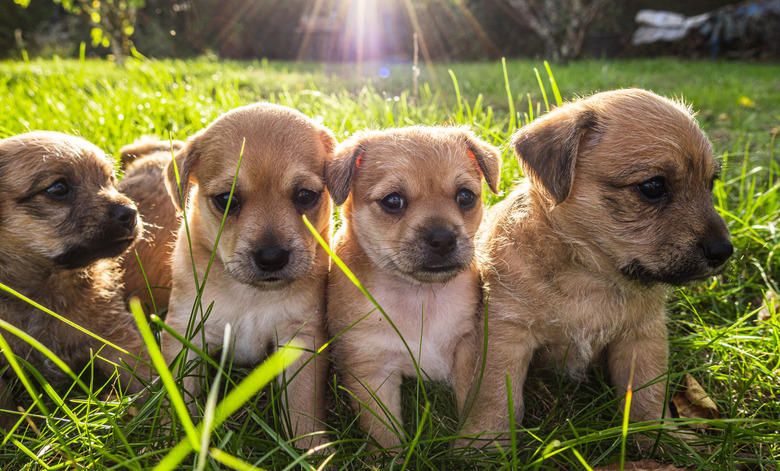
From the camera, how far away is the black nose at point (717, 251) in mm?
2357

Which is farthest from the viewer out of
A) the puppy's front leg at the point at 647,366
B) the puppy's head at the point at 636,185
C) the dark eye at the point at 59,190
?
the dark eye at the point at 59,190

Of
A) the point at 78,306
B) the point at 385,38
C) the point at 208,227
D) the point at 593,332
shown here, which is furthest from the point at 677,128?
the point at 385,38

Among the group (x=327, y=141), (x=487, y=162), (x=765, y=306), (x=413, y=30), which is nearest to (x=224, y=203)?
(x=327, y=141)

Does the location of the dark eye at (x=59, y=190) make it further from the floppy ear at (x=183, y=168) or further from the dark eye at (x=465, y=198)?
the dark eye at (x=465, y=198)

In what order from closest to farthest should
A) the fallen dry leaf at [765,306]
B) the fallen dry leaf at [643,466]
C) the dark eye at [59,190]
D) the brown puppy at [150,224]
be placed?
1. the fallen dry leaf at [643,466]
2. the dark eye at [59,190]
3. the fallen dry leaf at [765,306]
4. the brown puppy at [150,224]

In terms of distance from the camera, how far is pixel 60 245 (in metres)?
2.83

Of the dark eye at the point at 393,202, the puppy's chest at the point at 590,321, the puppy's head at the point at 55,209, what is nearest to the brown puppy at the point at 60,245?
the puppy's head at the point at 55,209

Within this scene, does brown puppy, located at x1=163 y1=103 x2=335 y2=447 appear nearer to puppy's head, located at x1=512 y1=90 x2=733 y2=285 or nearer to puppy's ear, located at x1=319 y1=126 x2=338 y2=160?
puppy's ear, located at x1=319 y1=126 x2=338 y2=160

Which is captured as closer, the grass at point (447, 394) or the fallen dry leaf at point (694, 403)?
the grass at point (447, 394)

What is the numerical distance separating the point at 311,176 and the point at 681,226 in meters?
1.81

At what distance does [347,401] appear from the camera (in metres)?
2.79

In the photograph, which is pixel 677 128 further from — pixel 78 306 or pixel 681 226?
pixel 78 306

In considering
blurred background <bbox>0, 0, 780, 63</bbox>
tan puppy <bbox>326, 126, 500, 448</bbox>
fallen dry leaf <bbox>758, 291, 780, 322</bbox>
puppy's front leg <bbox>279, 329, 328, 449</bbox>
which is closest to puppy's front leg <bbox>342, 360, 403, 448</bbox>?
tan puppy <bbox>326, 126, 500, 448</bbox>

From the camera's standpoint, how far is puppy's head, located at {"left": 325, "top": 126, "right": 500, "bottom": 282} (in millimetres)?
2668
